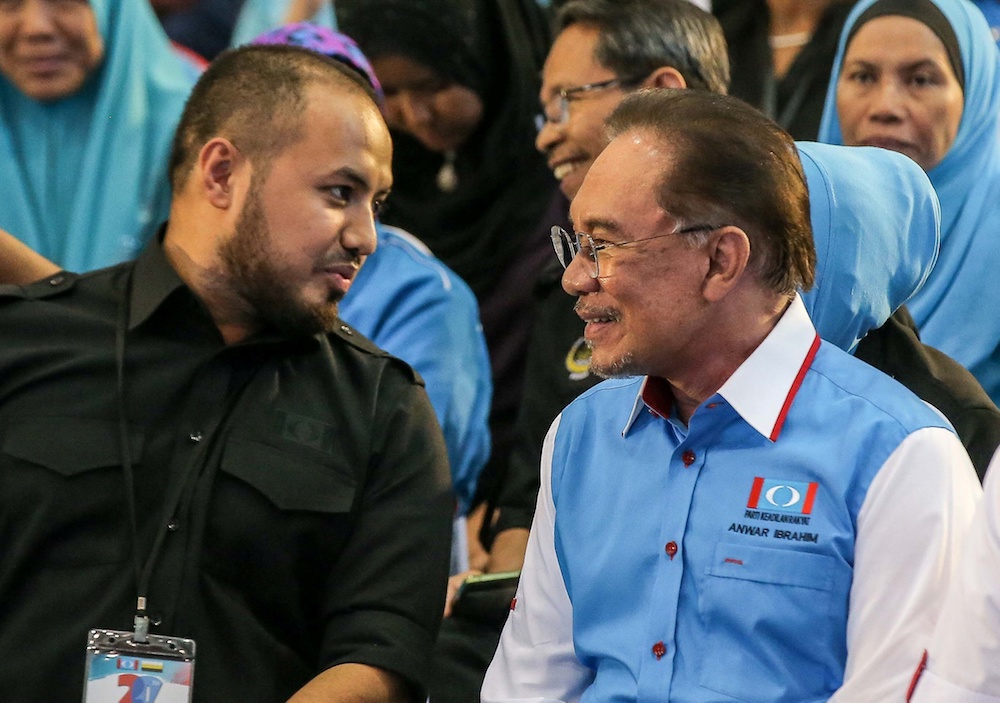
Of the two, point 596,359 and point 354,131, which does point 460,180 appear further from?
point 596,359

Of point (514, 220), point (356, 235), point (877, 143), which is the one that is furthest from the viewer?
point (514, 220)

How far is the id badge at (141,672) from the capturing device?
7.83 ft

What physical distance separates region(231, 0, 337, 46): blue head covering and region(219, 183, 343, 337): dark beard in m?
1.91

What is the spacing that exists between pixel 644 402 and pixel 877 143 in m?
1.38

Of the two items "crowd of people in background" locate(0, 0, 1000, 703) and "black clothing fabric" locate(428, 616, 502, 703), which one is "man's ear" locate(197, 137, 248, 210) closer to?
"crowd of people in background" locate(0, 0, 1000, 703)

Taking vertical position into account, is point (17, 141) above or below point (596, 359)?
above

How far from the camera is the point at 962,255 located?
138 inches

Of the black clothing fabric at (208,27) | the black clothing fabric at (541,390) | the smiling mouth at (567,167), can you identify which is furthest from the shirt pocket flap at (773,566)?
the black clothing fabric at (208,27)

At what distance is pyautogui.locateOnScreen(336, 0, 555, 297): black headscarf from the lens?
435cm

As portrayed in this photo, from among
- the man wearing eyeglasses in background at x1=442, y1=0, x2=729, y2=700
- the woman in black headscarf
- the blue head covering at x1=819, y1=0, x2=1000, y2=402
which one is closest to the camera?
the blue head covering at x1=819, y1=0, x2=1000, y2=402

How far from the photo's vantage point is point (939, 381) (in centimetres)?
250

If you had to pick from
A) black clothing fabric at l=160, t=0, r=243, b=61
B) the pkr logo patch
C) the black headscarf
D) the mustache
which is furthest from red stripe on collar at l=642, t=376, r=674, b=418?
black clothing fabric at l=160, t=0, r=243, b=61

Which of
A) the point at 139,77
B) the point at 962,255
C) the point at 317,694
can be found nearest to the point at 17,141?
the point at 139,77

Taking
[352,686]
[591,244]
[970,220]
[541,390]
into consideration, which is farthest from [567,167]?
[352,686]
